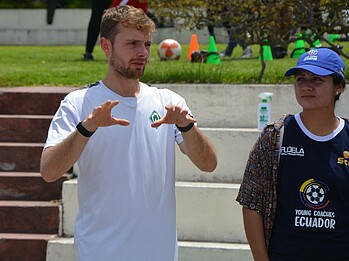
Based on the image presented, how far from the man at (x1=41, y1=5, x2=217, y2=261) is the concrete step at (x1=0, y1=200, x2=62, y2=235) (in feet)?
9.72

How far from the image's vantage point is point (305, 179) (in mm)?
3762

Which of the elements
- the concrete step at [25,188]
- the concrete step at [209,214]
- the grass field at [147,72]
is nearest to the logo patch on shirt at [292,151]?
the concrete step at [209,214]

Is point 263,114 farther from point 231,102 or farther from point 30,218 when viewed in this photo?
point 30,218

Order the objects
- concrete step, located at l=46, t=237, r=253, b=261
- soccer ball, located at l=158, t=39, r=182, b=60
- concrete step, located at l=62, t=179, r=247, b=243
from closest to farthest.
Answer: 1. concrete step, located at l=46, t=237, r=253, b=261
2. concrete step, located at l=62, t=179, r=247, b=243
3. soccer ball, located at l=158, t=39, r=182, b=60

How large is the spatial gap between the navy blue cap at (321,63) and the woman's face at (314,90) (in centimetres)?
4

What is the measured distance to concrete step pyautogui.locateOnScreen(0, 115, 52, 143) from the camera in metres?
7.61

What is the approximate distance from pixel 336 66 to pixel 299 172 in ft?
1.79

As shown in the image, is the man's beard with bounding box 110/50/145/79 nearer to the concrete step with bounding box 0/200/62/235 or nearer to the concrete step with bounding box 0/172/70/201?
the concrete step with bounding box 0/200/62/235

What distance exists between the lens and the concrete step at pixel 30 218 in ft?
22.3

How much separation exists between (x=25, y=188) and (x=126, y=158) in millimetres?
3581

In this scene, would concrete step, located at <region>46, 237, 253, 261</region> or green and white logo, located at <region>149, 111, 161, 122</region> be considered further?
concrete step, located at <region>46, 237, 253, 261</region>

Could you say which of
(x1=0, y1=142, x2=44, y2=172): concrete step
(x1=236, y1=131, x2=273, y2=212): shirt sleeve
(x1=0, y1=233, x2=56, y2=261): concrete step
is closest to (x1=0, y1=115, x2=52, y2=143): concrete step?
(x1=0, y1=142, x2=44, y2=172): concrete step

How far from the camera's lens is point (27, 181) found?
23.4ft

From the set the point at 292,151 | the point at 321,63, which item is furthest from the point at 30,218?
the point at 321,63
